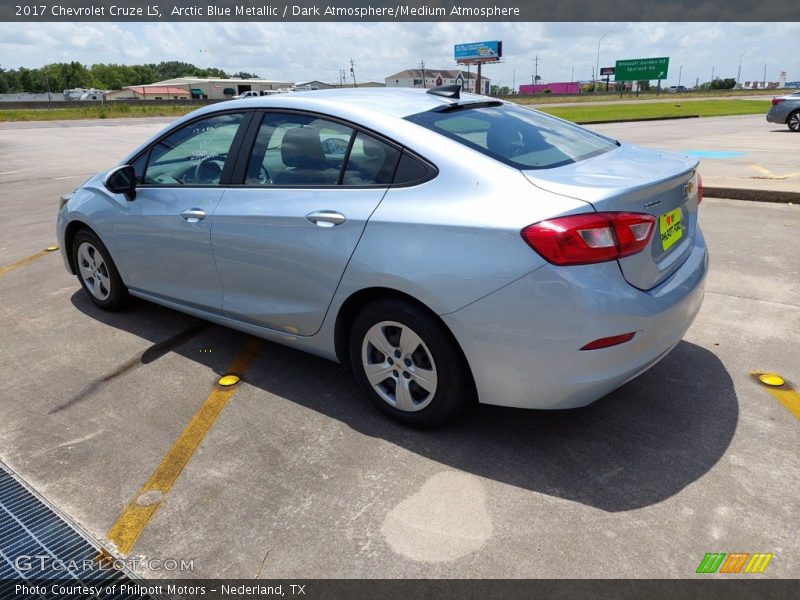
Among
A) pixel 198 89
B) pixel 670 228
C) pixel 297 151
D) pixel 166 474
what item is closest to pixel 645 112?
pixel 670 228

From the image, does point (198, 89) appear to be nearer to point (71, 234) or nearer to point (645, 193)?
point (71, 234)

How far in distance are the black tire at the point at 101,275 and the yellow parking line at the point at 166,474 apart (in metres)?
1.44

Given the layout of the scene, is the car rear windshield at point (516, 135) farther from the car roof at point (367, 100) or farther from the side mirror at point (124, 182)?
the side mirror at point (124, 182)

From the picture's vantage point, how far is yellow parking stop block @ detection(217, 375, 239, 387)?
3744 millimetres

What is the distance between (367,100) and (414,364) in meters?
1.51

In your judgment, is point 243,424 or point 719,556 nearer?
point 719,556

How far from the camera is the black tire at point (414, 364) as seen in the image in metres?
2.82

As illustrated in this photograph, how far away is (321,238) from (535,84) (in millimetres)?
146008

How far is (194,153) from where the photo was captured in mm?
4020

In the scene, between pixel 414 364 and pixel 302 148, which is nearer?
pixel 414 364

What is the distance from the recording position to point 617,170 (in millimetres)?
2941

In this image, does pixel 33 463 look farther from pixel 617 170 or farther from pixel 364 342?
pixel 617 170

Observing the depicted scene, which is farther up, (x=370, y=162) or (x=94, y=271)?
(x=370, y=162)

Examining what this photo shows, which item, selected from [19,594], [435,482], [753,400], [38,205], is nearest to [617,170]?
[753,400]
